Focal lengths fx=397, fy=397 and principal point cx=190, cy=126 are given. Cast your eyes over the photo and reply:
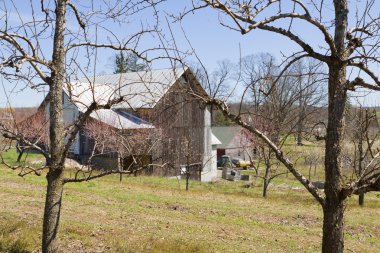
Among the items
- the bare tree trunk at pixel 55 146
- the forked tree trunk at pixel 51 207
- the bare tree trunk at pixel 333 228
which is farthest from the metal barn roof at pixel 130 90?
the bare tree trunk at pixel 333 228

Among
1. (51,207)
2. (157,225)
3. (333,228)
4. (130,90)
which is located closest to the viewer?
(333,228)

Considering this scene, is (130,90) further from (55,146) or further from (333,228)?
(333,228)

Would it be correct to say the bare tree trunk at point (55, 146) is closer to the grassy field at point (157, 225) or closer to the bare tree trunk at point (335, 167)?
the grassy field at point (157, 225)

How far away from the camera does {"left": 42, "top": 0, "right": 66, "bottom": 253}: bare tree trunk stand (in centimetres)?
557

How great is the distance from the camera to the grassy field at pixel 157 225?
27.2 feet

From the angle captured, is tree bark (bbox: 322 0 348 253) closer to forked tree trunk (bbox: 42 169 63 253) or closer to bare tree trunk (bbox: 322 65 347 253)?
bare tree trunk (bbox: 322 65 347 253)

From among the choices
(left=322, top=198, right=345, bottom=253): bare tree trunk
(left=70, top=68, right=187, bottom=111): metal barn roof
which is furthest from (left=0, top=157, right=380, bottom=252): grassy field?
(left=322, top=198, right=345, bottom=253): bare tree trunk

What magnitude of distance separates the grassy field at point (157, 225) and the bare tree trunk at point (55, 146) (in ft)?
7.41

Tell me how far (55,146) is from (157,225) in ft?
20.3

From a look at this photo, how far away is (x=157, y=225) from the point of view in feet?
36.7

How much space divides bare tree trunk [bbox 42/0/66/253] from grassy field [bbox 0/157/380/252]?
2.26 m

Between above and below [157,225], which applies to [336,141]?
above

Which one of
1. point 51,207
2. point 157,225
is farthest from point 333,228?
point 157,225

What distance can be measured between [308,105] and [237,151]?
52225mm
